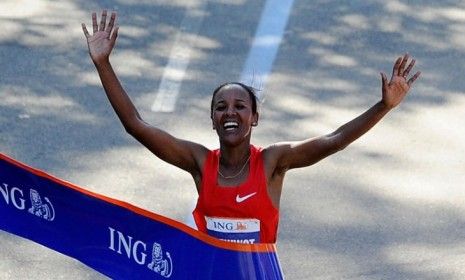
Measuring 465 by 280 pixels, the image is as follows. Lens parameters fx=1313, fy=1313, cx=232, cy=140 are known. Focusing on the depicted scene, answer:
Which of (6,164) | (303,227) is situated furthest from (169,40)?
(6,164)

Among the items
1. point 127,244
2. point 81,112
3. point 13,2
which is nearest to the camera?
point 127,244

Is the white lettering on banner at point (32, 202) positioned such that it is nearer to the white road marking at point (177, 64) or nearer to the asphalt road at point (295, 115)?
the asphalt road at point (295, 115)

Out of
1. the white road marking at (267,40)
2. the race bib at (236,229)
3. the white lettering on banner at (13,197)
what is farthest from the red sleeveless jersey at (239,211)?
the white road marking at (267,40)

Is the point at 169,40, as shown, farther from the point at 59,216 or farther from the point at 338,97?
the point at 59,216

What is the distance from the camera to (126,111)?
5484 millimetres

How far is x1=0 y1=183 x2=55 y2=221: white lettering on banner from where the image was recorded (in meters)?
5.66

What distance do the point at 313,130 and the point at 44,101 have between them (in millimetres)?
2104

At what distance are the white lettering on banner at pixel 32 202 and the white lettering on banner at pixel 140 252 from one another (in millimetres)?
324

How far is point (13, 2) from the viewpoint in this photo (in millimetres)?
11984

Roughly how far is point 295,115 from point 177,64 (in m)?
1.42

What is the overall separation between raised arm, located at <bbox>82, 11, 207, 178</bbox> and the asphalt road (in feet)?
7.43

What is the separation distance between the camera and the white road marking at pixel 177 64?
10.0 m

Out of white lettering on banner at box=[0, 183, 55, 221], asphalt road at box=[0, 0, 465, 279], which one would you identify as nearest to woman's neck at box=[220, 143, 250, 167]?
white lettering on banner at box=[0, 183, 55, 221]

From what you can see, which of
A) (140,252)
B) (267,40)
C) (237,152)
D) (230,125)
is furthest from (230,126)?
(267,40)
